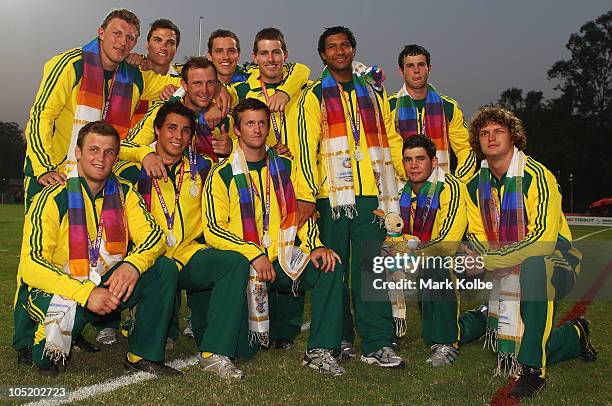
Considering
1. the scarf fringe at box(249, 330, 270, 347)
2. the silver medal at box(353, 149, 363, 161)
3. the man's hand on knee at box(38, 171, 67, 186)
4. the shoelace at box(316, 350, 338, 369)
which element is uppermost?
the silver medal at box(353, 149, 363, 161)

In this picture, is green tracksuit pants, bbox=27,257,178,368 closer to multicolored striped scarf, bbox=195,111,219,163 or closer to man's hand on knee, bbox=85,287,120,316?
man's hand on knee, bbox=85,287,120,316

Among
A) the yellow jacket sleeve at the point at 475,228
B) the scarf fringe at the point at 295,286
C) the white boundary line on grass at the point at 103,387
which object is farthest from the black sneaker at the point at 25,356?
the yellow jacket sleeve at the point at 475,228

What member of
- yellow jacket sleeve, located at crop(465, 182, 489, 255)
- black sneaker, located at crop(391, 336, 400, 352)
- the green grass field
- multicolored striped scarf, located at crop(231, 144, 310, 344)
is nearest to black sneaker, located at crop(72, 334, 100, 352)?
the green grass field

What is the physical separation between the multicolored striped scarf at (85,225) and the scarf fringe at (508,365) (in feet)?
8.67

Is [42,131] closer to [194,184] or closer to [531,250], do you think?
[194,184]

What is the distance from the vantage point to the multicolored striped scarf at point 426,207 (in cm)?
531

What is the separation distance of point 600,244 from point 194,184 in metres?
17.8

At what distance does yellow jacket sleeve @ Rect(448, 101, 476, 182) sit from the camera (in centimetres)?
604

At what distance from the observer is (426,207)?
534 cm

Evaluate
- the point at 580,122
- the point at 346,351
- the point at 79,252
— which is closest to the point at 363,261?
the point at 346,351

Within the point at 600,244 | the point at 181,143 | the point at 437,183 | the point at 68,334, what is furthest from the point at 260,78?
the point at 600,244

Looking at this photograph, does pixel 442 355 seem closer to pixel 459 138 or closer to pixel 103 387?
pixel 459 138

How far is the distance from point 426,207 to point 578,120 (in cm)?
6434

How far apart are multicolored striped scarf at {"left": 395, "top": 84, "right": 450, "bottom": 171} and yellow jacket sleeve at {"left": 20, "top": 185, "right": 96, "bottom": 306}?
2828 millimetres
